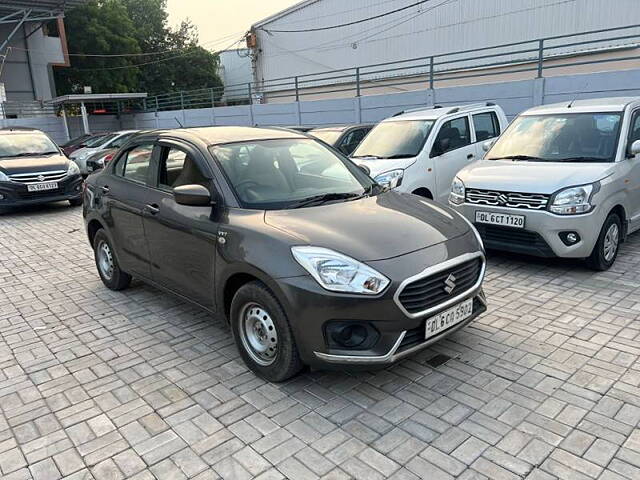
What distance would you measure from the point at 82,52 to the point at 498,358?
3542 centimetres

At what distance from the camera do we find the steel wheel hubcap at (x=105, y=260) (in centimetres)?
540

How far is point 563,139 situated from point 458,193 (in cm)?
137

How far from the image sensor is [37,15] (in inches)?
1001

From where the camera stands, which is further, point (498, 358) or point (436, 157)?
point (436, 157)

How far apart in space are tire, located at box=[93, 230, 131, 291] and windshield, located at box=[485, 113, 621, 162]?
4597 mm

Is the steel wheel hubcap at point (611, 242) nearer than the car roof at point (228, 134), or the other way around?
the car roof at point (228, 134)

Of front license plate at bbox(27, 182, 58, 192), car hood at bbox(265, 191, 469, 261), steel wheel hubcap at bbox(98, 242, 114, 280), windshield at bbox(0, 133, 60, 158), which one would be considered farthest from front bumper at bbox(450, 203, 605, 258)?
windshield at bbox(0, 133, 60, 158)

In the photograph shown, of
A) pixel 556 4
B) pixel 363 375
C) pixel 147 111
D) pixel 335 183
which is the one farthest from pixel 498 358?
pixel 147 111

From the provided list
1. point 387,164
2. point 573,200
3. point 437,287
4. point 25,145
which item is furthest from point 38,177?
point 573,200

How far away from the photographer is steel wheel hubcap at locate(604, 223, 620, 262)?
5.38 metres

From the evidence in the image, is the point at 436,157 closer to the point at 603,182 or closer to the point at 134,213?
the point at 603,182

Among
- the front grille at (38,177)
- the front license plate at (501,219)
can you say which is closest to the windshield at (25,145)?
the front grille at (38,177)

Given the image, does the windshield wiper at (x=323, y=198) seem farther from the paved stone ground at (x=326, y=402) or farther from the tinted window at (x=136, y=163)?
the tinted window at (x=136, y=163)

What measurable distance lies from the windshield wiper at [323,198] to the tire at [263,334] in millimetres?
716
